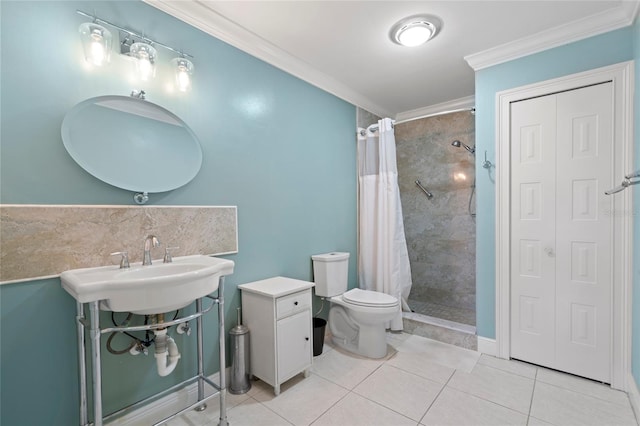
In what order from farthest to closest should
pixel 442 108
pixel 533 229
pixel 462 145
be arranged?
pixel 442 108, pixel 462 145, pixel 533 229

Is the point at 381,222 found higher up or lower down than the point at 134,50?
lower down

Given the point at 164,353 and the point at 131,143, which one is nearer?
the point at 164,353

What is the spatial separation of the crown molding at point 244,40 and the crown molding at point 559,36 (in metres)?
1.20

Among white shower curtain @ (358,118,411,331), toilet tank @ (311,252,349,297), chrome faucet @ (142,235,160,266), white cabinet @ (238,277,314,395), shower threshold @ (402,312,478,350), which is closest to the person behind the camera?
chrome faucet @ (142,235,160,266)

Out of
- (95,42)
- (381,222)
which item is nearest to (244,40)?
(95,42)

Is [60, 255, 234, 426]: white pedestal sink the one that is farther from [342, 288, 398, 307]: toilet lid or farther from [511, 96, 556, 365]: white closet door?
[511, 96, 556, 365]: white closet door

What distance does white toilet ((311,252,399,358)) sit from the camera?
225 cm

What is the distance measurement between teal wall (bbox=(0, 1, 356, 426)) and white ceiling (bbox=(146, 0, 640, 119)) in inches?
5.4

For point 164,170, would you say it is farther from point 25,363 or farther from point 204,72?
point 25,363

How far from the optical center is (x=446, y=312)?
3143 millimetres

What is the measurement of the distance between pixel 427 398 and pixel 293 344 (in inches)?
35.4

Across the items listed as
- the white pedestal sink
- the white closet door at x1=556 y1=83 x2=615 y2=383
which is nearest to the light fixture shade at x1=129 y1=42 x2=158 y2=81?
the white pedestal sink

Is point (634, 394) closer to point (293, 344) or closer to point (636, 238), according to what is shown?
point (636, 238)

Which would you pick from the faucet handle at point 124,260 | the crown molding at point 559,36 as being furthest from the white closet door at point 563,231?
the faucet handle at point 124,260
